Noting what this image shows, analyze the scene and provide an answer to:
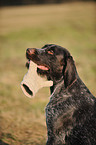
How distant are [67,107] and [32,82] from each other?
0.92 m

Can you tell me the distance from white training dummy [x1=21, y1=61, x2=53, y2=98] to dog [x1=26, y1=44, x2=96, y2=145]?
116 mm

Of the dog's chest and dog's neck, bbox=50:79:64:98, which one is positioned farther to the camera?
dog's neck, bbox=50:79:64:98

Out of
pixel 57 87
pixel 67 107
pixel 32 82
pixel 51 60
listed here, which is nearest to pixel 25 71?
pixel 51 60

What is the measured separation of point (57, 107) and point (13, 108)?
4.38 metres

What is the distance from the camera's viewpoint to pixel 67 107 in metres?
4.28

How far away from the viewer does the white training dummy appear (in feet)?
14.1

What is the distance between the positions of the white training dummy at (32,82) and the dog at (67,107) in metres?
0.12

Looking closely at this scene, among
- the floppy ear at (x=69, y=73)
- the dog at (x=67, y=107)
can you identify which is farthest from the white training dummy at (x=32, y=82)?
the floppy ear at (x=69, y=73)

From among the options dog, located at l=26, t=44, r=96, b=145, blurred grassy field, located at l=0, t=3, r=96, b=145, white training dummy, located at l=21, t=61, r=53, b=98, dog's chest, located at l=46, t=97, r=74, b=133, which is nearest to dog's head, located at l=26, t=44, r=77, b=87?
dog, located at l=26, t=44, r=96, b=145

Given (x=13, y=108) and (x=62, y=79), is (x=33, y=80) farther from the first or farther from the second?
(x=13, y=108)

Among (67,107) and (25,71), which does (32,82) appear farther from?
(25,71)

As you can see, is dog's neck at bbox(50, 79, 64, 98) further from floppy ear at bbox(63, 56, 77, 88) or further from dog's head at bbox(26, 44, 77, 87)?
floppy ear at bbox(63, 56, 77, 88)

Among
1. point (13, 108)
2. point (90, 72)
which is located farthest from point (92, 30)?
point (13, 108)

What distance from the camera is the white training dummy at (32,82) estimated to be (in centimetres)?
431
